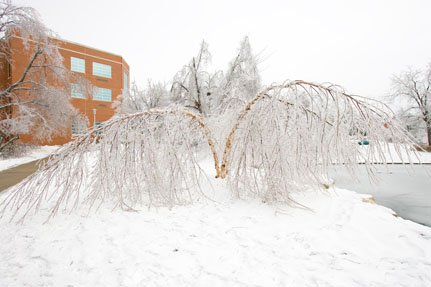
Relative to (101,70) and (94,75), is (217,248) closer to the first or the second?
(94,75)

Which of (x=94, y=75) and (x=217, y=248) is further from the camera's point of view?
(x=94, y=75)

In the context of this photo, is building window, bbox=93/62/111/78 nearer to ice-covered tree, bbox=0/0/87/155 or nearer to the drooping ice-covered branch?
ice-covered tree, bbox=0/0/87/155

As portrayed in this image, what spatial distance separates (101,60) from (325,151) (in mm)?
24687

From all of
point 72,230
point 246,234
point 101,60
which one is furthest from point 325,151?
point 101,60

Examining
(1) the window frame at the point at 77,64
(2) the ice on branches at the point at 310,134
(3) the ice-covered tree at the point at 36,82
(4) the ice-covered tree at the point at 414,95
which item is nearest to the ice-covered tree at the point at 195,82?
(3) the ice-covered tree at the point at 36,82

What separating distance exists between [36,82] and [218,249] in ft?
39.4

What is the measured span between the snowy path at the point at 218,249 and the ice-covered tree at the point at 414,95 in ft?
65.6

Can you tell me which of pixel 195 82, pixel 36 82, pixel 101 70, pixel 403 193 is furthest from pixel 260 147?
pixel 101 70

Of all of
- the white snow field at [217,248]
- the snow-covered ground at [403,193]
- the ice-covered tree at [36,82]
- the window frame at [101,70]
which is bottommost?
the snow-covered ground at [403,193]

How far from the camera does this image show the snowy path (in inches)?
62.1

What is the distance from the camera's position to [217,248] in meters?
2.02

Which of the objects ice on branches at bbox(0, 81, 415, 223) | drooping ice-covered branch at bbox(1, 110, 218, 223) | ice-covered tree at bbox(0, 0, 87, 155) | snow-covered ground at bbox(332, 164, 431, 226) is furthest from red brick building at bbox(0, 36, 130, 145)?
snow-covered ground at bbox(332, 164, 431, 226)

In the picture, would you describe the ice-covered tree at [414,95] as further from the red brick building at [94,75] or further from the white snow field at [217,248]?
the red brick building at [94,75]

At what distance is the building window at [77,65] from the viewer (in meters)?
19.9
